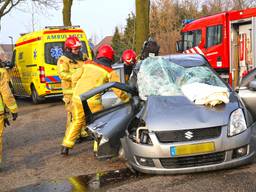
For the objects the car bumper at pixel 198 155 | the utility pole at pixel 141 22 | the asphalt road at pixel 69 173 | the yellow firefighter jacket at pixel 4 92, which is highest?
the utility pole at pixel 141 22

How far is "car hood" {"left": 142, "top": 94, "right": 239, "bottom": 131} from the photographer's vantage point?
4992 millimetres

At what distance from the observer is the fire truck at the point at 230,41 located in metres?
13.4

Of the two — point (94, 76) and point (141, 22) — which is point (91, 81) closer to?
point (94, 76)

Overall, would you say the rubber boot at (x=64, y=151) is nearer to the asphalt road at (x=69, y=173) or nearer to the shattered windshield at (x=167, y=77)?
the asphalt road at (x=69, y=173)

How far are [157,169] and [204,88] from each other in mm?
1330

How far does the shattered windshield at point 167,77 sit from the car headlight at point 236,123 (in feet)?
2.89

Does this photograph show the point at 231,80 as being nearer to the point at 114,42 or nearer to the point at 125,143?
the point at 125,143

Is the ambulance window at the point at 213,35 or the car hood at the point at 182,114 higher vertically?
the ambulance window at the point at 213,35

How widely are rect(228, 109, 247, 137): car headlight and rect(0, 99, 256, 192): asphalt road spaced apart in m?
0.47

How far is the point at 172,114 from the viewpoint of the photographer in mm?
5180

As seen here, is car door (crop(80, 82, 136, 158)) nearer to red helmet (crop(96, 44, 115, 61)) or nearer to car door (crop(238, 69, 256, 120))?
red helmet (crop(96, 44, 115, 61))

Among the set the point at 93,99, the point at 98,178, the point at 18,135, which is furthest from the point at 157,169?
the point at 18,135

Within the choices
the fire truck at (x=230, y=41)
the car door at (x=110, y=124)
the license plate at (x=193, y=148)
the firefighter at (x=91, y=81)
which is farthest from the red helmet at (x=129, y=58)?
the fire truck at (x=230, y=41)

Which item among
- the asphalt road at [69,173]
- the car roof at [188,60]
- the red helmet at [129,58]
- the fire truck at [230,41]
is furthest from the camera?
the fire truck at [230,41]
